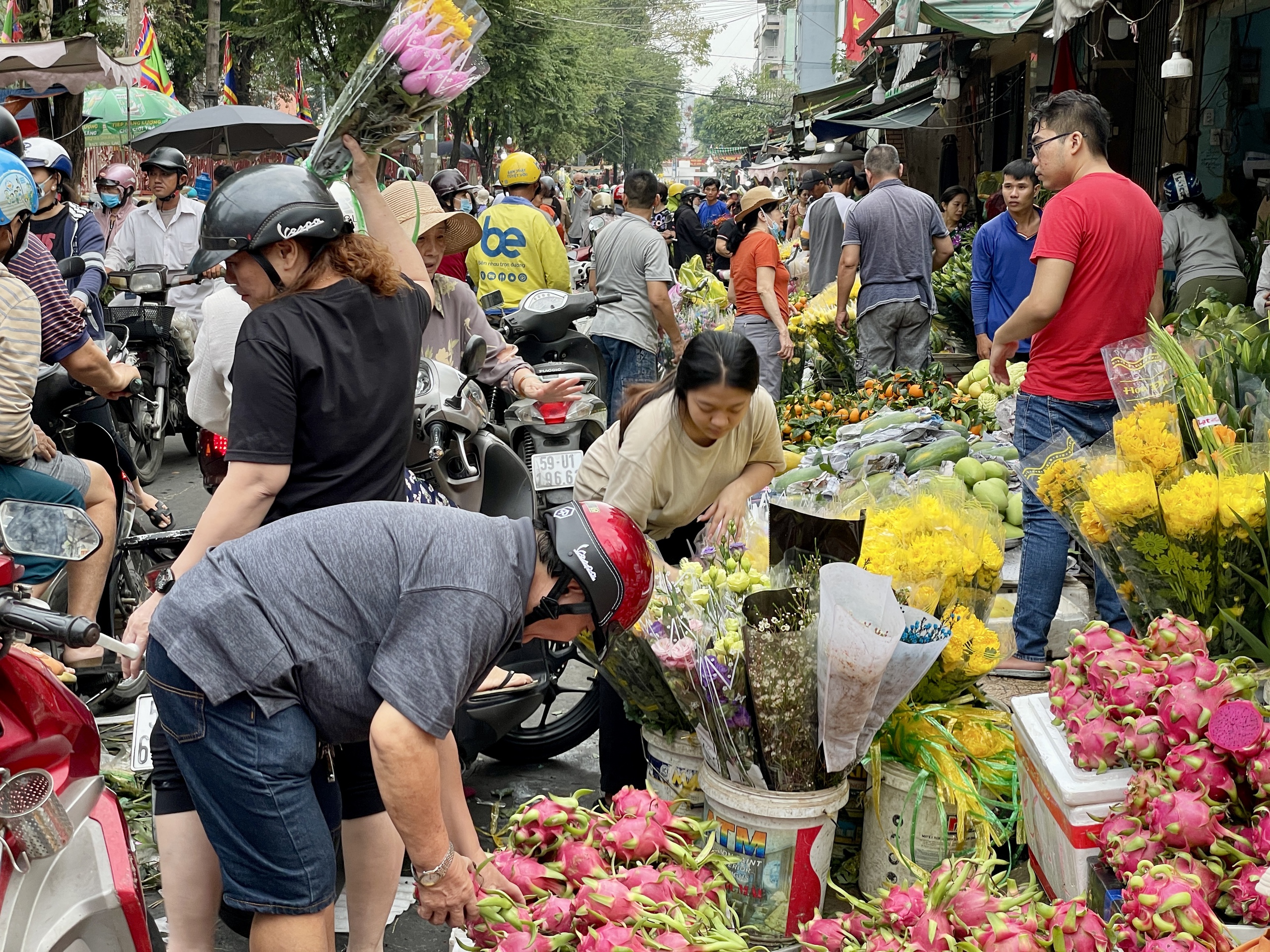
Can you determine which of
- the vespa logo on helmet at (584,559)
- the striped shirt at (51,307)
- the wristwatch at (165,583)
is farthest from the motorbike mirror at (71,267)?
the vespa logo on helmet at (584,559)

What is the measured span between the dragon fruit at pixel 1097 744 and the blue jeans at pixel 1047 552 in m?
2.01

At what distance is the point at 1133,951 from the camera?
2072 millimetres

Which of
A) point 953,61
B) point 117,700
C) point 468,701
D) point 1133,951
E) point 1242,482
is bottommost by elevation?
point 117,700

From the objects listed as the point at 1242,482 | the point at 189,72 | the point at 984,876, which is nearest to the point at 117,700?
the point at 984,876

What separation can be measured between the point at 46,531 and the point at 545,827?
1.19m

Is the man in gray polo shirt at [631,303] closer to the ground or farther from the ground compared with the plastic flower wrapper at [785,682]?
farther from the ground

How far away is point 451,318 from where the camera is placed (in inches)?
214

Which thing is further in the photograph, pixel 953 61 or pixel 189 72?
pixel 189 72

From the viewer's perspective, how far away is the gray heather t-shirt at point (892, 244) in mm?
8172

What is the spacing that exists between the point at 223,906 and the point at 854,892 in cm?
172

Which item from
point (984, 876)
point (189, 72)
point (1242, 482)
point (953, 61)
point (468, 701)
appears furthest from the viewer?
point (189, 72)

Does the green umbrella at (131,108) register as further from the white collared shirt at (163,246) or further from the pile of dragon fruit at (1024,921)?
the pile of dragon fruit at (1024,921)

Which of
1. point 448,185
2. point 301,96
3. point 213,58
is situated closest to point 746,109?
point 301,96

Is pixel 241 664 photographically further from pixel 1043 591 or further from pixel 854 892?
pixel 1043 591
